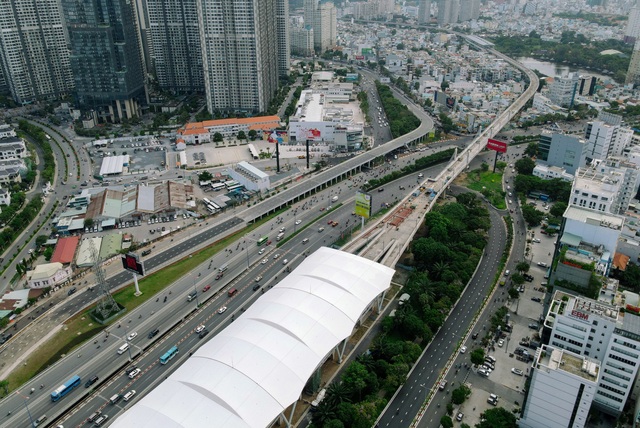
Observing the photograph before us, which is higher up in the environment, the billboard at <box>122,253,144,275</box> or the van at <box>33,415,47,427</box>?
the billboard at <box>122,253,144,275</box>

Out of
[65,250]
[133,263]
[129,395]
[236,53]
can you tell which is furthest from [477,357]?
[236,53]

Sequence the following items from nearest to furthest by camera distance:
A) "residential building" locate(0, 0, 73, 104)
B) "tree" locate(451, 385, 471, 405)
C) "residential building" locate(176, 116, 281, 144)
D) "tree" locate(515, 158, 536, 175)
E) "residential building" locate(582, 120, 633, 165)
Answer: "tree" locate(451, 385, 471, 405) < "residential building" locate(582, 120, 633, 165) < "tree" locate(515, 158, 536, 175) < "residential building" locate(176, 116, 281, 144) < "residential building" locate(0, 0, 73, 104)

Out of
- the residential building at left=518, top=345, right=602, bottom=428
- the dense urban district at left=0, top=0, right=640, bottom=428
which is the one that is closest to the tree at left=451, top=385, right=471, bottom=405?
the dense urban district at left=0, top=0, right=640, bottom=428

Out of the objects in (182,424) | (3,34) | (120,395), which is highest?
(3,34)

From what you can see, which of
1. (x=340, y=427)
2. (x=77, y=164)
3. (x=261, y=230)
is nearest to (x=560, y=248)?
(x=340, y=427)

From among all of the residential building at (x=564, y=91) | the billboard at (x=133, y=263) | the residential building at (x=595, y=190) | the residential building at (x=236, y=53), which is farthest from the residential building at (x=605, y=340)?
the residential building at (x=564, y=91)

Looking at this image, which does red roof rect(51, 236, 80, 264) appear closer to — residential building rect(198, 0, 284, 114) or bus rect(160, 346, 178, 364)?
bus rect(160, 346, 178, 364)

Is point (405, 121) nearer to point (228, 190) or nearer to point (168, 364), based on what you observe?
point (228, 190)
